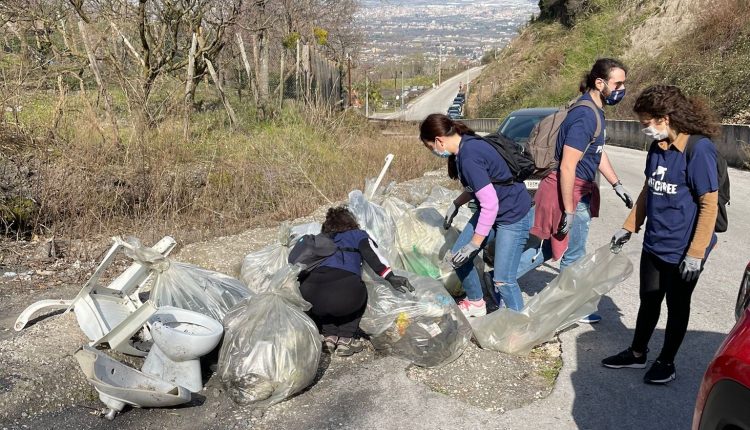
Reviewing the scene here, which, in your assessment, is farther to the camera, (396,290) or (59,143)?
(59,143)

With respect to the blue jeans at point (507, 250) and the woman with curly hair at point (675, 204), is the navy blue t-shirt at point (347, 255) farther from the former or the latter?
the woman with curly hair at point (675, 204)

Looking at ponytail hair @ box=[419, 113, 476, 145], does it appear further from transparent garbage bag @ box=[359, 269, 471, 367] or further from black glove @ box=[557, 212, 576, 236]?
transparent garbage bag @ box=[359, 269, 471, 367]

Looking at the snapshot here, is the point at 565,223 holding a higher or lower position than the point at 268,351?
higher

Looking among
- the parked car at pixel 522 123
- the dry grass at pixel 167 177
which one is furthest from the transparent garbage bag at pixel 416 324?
the parked car at pixel 522 123

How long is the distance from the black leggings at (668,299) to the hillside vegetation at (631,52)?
920 centimetres

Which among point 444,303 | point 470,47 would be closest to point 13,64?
point 444,303

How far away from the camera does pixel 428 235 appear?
18.1ft

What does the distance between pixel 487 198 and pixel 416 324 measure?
0.91 m

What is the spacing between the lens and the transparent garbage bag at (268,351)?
3.67m

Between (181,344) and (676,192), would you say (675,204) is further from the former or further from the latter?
(181,344)

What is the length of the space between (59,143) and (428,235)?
172 inches

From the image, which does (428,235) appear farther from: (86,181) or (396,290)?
(86,181)

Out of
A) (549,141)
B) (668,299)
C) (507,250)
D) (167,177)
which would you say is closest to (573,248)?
(507,250)

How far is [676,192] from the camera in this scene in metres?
3.54
